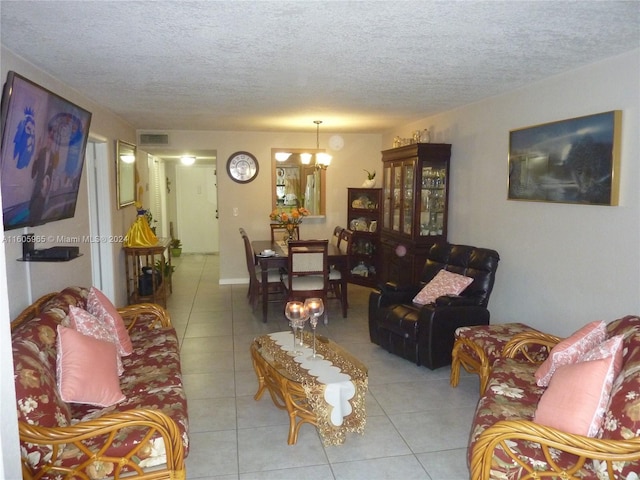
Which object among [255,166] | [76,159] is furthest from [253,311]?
[76,159]

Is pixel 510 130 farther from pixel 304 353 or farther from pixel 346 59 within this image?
pixel 304 353

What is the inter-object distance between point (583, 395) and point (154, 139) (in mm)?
6388

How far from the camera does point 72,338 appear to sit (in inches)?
91.9

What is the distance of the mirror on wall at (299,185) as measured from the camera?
7383mm

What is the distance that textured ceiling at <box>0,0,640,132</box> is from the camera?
2166 millimetres

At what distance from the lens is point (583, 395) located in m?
1.97

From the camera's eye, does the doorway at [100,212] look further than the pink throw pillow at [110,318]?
Yes

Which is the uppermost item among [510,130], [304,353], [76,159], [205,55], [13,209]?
[205,55]

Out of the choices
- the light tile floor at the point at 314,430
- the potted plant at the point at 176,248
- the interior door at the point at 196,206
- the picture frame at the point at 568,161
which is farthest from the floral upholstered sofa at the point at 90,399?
the interior door at the point at 196,206

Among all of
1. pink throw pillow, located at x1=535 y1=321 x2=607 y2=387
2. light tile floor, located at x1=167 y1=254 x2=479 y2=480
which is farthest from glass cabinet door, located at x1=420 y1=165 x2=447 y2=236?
pink throw pillow, located at x1=535 y1=321 x2=607 y2=387

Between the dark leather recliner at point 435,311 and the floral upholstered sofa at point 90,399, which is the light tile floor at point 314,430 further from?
the floral upholstered sofa at point 90,399

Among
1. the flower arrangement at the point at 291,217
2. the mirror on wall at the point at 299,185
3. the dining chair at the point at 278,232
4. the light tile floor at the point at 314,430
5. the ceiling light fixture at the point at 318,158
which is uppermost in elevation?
the ceiling light fixture at the point at 318,158

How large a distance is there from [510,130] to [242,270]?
15.2ft

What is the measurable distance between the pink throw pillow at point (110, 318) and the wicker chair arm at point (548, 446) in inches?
86.7
